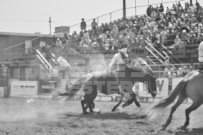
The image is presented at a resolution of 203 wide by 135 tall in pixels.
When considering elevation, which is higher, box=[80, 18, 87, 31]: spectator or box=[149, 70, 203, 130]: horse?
box=[80, 18, 87, 31]: spectator

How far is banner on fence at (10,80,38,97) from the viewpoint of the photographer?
70.2ft

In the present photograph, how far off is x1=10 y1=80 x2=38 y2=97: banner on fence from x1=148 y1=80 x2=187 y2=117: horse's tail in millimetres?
13662

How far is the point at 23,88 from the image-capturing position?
21859 millimetres

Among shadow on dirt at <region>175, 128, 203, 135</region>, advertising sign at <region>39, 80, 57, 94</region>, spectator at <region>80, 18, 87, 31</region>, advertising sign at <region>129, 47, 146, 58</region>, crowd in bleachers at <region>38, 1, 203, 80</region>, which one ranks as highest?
spectator at <region>80, 18, 87, 31</region>

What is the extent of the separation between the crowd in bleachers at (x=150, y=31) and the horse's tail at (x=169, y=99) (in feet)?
33.1

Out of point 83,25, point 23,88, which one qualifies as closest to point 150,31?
point 83,25

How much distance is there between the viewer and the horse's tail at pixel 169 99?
827 cm

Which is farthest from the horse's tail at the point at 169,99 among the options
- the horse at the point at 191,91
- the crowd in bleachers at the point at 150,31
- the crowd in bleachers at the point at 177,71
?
the crowd in bleachers at the point at 150,31

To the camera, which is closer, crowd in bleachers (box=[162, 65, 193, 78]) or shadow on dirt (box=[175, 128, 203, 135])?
shadow on dirt (box=[175, 128, 203, 135])

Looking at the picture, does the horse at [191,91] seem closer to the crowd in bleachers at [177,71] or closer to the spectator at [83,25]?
the crowd in bleachers at [177,71]

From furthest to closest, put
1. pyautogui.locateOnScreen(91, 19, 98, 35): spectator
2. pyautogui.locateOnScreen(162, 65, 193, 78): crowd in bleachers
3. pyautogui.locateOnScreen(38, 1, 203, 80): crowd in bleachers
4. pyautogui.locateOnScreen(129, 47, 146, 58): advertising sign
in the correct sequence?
pyautogui.locateOnScreen(91, 19, 98, 35): spectator
pyautogui.locateOnScreen(129, 47, 146, 58): advertising sign
pyautogui.locateOnScreen(38, 1, 203, 80): crowd in bleachers
pyautogui.locateOnScreen(162, 65, 193, 78): crowd in bleachers

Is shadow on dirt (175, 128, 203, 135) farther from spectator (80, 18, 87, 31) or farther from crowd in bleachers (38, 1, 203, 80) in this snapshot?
spectator (80, 18, 87, 31)

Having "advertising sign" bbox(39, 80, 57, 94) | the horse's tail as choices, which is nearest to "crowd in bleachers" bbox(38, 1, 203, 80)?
"advertising sign" bbox(39, 80, 57, 94)

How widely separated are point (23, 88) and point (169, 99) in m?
14.8
